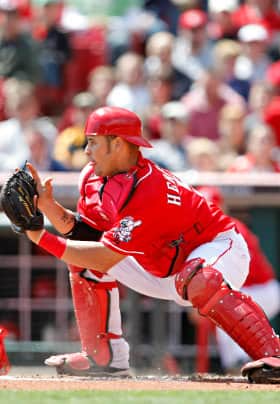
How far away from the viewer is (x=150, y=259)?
21.4 ft

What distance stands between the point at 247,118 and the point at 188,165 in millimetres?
1061

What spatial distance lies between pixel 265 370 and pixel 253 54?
6.22 metres

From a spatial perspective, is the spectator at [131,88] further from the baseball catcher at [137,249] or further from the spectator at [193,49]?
the baseball catcher at [137,249]

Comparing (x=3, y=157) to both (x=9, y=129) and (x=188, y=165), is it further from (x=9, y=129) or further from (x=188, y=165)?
(x=188, y=165)

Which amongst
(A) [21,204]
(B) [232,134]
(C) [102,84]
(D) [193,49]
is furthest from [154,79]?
(A) [21,204]

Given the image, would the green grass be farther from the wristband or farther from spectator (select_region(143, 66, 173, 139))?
spectator (select_region(143, 66, 173, 139))

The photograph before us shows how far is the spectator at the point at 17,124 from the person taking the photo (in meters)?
10.5

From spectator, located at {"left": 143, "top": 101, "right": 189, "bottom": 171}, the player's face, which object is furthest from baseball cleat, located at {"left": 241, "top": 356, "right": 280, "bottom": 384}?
spectator, located at {"left": 143, "top": 101, "right": 189, "bottom": 171}

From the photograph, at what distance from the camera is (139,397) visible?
5.49m

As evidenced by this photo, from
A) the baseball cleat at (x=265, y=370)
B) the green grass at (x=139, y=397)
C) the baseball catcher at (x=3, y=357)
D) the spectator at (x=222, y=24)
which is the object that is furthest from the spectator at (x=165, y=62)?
the green grass at (x=139, y=397)

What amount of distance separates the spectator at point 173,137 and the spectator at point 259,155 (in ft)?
1.61

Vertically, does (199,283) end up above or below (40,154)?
below

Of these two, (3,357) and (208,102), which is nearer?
(3,357)

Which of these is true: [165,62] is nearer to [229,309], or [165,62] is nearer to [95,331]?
[95,331]
